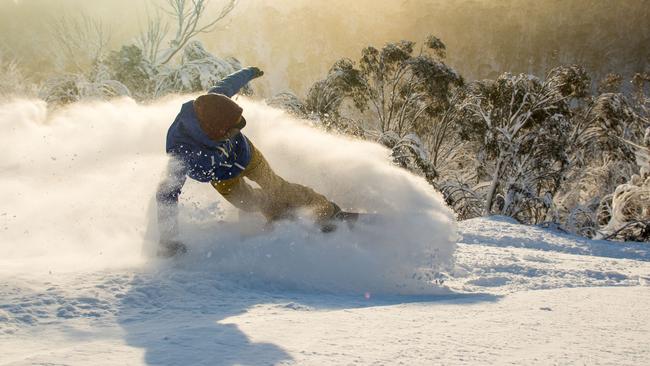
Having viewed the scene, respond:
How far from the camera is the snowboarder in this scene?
3.16 m

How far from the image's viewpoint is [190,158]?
3393mm

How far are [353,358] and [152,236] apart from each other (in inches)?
83.9

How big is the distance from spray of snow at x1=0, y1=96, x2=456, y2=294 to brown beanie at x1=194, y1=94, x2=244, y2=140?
2.16 feet

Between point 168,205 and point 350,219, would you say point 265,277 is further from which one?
point 350,219

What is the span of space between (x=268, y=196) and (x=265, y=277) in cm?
117

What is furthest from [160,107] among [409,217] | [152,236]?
[409,217]

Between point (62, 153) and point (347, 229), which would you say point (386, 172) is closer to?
point (347, 229)

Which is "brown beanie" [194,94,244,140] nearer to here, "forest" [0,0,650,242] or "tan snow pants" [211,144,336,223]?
"tan snow pants" [211,144,336,223]

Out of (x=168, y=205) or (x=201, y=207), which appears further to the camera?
(x=201, y=207)

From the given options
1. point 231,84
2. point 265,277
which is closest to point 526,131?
point 231,84

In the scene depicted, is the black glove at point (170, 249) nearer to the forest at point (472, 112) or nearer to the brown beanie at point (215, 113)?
the brown beanie at point (215, 113)

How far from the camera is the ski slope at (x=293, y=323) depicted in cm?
156

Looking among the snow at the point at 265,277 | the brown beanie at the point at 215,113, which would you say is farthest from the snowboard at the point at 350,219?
the brown beanie at the point at 215,113

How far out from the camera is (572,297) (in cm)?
272
